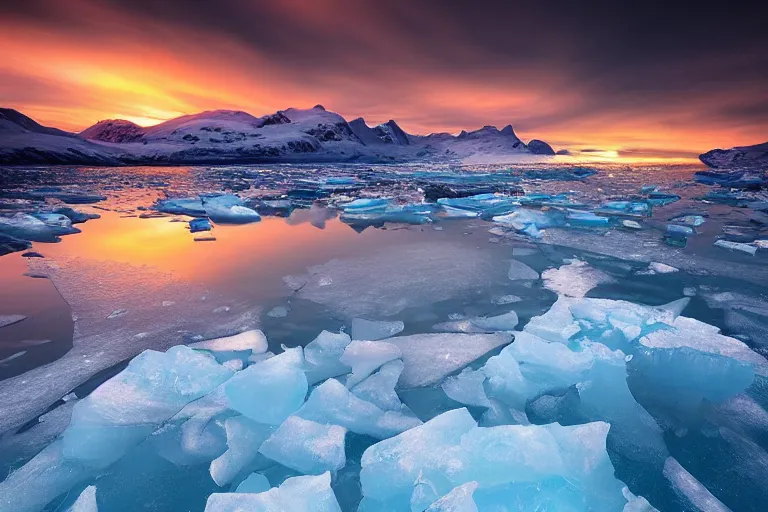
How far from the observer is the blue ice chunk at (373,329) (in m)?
2.20

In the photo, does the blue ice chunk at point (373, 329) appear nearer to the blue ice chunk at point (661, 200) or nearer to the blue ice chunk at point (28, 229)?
the blue ice chunk at point (28, 229)

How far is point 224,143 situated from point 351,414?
176 ft

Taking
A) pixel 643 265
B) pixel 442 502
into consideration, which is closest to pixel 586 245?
pixel 643 265

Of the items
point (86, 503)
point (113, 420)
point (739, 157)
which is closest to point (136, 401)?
point (113, 420)

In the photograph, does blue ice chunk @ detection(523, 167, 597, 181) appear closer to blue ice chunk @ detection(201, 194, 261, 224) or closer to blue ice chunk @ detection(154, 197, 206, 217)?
blue ice chunk @ detection(201, 194, 261, 224)

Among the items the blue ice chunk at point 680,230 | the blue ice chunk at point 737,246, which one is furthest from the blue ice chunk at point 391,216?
the blue ice chunk at point 737,246

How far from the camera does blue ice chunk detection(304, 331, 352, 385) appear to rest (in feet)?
6.17

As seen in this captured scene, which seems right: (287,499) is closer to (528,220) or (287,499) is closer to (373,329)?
(373,329)

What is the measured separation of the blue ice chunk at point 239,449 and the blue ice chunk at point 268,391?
1.4 inches

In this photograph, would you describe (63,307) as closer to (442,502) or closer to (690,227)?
(442,502)

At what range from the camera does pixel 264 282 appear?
3070 mm

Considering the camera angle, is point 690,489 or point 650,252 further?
point 650,252

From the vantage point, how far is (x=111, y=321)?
2.34 meters

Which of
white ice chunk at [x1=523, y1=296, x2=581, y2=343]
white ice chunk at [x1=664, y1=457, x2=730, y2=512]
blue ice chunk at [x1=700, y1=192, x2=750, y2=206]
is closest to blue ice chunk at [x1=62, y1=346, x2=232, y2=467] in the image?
white ice chunk at [x1=523, y1=296, x2=581, y2=343]
